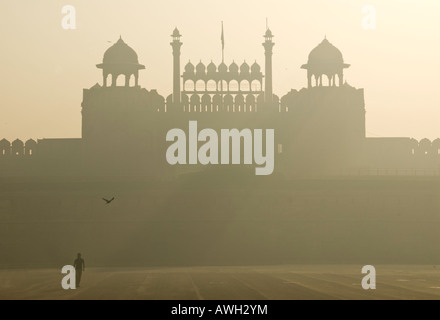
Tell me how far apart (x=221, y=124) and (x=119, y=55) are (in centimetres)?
1151

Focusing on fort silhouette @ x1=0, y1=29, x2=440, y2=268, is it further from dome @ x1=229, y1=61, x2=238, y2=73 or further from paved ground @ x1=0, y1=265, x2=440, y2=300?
paved ground @ x1=0, y1=265, x2=440, y2=300

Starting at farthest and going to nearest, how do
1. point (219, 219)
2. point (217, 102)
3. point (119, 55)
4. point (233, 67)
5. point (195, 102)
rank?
point (233, 67) → point (119, 55) → point (195, 102) → point (217, 102) → point (219, 219)

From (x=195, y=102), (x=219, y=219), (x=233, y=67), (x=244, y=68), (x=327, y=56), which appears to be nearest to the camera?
(x=219, y=219)

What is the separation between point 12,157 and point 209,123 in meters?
18.3

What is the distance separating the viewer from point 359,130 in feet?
290

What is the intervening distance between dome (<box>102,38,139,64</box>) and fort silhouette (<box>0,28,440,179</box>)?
93mm

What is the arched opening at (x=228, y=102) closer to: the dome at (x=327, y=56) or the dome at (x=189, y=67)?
the dome at (x=189, y=67)

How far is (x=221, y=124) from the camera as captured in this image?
282ft

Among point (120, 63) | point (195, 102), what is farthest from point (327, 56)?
point (120, 63)

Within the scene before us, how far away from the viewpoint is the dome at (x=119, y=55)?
86688mm

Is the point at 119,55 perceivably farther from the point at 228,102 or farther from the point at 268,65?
the point at 268,65

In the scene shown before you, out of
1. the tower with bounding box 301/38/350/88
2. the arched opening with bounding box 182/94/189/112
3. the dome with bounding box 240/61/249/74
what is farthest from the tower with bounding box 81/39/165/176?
the tower with bounding box 301/38/350/88

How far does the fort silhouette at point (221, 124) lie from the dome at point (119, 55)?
0.09 meters
